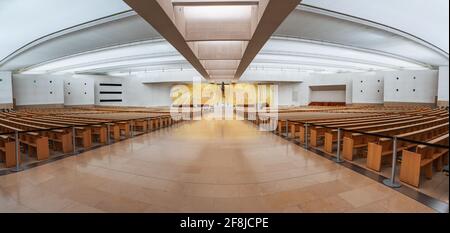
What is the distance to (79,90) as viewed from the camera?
2217 cm

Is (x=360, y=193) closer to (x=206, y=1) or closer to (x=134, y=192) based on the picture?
(x=134, y=192)

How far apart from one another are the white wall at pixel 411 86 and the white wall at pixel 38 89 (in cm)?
3259

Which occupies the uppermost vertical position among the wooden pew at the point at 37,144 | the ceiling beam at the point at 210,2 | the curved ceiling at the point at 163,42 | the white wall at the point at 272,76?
the curved ceiling at the point at 163,42

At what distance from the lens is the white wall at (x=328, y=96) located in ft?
80.7

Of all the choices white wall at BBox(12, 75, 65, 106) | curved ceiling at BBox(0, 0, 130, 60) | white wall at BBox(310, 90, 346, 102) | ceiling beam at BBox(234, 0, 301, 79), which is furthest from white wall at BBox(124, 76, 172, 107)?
ceiling beam at BBox(234, 0, 301, 79)

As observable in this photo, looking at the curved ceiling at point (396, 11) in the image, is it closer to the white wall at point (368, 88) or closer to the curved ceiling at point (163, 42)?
the curved ceiling at point (163, 42)

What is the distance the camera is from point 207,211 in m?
2.32

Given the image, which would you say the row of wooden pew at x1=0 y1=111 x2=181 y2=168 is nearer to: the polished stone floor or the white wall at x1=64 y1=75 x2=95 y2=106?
the polished stone floor

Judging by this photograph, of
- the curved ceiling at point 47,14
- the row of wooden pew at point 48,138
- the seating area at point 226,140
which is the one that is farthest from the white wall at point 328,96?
the row of wooden pew at point 48,138

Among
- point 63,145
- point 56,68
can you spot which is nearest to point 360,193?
point 63,145

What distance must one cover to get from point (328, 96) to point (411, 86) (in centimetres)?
784

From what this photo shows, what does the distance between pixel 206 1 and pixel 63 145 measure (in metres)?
4.72

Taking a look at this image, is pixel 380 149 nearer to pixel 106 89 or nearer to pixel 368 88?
pixel 368 88

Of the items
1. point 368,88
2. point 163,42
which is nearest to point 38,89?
point 163,42
